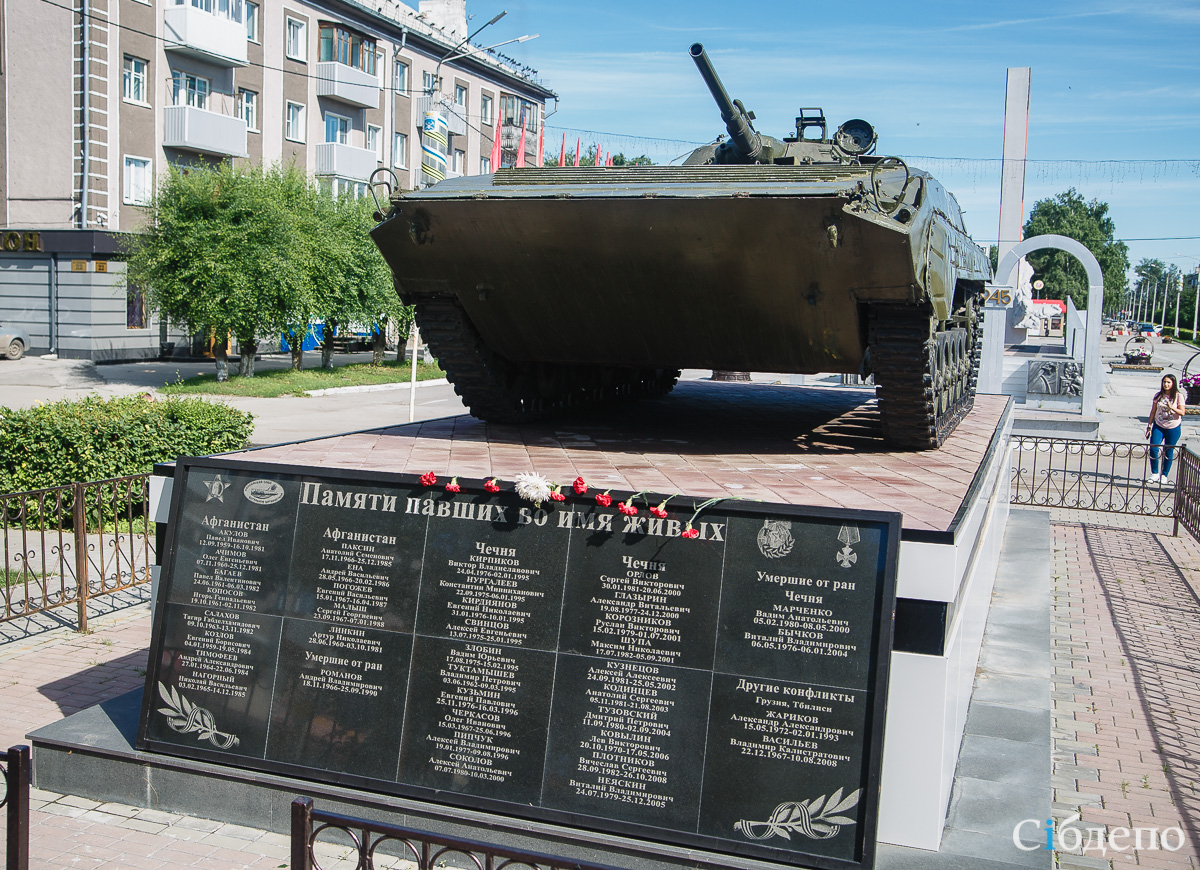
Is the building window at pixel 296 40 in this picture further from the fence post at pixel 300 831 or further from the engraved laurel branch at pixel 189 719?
the fence post at pixel 300 831

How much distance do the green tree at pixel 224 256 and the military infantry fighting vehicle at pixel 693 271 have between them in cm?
1468

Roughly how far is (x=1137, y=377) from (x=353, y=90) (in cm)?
2749

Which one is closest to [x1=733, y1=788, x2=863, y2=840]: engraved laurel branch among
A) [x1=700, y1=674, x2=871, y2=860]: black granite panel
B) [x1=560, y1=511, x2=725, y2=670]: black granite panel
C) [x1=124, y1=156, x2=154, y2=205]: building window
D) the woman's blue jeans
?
[x1=700, y1=674, x2=871, y2=860]: black granite panel

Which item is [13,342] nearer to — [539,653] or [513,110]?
[513,110]

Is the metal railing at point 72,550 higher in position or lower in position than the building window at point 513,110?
lower

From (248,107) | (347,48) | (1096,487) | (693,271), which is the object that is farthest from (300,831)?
(347,48)

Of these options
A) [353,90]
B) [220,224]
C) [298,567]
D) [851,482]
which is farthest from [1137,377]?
[298,567]

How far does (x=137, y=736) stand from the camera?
448 cm

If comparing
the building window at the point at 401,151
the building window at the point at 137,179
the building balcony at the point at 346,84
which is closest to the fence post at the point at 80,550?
the building window at the point at 137,179

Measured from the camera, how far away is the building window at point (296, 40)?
101ft

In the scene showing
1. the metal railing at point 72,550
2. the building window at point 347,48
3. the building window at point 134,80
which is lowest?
the metal railing at point 72,550

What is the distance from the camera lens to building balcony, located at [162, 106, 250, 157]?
86.2 ft

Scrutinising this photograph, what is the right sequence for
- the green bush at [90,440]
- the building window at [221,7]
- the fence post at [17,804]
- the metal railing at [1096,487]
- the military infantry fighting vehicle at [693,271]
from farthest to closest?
the building window at [221,7], the metal railing at [1096,487], the green bush at [90,440], the military infantry fighting vehicle at [693,271], the fence post at [17,804]

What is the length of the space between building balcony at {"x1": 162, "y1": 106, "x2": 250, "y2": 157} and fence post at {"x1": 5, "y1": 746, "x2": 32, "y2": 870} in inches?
1020
